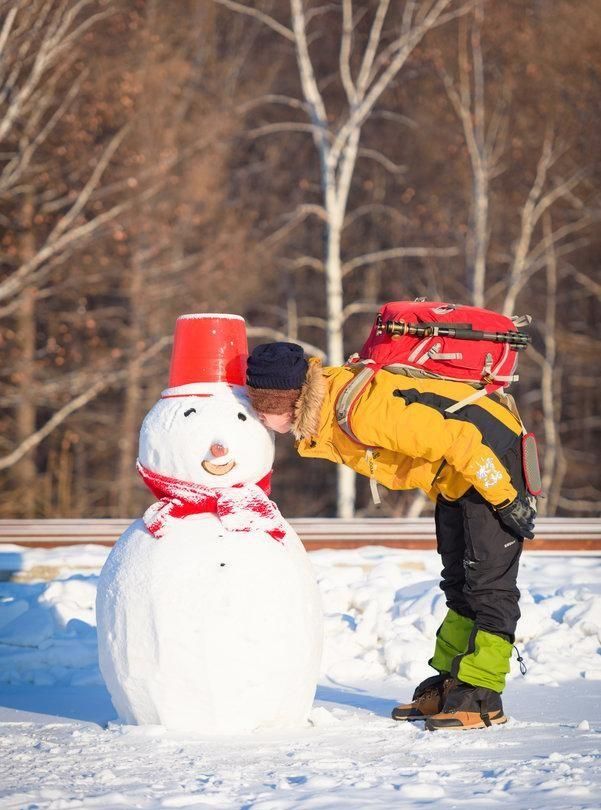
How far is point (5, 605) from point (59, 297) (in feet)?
37.6

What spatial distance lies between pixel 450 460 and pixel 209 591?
3.25 feet

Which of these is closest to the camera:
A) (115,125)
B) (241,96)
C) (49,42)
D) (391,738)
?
(391,738)

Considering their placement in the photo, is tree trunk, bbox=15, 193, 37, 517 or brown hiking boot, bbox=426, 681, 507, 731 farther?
tree trunk, bbox=15, 193, 37, 517

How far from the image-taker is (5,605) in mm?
6602

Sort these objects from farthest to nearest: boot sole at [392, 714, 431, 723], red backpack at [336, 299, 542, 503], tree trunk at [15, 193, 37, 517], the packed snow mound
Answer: tree trunk at [15, 193, 37, 517], the packed snow mound, boot sole at [392, 714, 431, 723], red backpack at [336, 299, 542, 503]

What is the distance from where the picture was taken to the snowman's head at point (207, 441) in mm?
4602

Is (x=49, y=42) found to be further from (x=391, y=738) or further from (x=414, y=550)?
(x=391, y=738)

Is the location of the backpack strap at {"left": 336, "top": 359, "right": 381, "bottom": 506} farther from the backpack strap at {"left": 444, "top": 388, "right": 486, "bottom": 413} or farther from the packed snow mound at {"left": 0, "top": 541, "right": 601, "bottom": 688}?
the packed snow mound at {"left": 0, "top": 541, "right": 601, "bottom": 688}

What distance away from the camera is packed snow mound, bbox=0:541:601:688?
572 cm

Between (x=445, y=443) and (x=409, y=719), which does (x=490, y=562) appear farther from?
(x=409, y=719)

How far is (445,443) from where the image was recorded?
14.5 ft

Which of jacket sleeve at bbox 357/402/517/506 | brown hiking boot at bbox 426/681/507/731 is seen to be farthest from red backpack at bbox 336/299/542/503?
brown hiking boot at bbox 426/681/507/731

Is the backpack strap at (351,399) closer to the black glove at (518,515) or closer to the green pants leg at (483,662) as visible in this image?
the black glove at (518,515)

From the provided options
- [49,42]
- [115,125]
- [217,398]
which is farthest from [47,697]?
[115,125]
